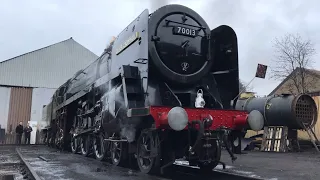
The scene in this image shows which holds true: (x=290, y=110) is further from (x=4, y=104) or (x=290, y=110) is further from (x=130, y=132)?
(x=4, y=104)

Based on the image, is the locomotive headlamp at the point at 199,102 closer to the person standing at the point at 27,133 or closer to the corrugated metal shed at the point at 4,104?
the person standing at the point at 27,133

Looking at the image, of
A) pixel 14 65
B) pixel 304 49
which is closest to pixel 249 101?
pixel 304 49

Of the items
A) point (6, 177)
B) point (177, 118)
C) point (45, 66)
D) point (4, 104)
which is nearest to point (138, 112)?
point (177, 118)

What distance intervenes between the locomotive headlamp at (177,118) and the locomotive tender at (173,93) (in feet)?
0.05

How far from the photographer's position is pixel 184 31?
6082 millimetres

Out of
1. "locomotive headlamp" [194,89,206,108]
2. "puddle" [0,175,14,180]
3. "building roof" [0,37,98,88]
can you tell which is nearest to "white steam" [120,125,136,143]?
"locomotive headlamp" [194,89,206,108]

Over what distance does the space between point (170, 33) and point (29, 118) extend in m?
22.1

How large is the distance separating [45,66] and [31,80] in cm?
157

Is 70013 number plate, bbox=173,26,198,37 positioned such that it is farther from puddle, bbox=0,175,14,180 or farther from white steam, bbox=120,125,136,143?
puddle, bbox=0,175,14,180

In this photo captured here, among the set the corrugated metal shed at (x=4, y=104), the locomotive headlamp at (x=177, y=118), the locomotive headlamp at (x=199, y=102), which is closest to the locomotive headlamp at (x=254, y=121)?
the locomotive headlamp at (x=199, y=102)

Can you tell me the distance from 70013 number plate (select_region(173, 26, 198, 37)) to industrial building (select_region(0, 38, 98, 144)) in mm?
20934

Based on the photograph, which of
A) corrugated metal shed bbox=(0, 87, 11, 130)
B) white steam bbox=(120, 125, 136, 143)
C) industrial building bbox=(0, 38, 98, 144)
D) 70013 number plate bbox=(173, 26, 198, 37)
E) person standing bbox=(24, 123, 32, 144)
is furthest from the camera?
industrial building bbox=(0, 38, 98, 144)

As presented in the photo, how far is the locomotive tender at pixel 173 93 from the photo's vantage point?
17.2ft

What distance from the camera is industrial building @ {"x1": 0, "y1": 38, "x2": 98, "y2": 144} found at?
81.4ft
